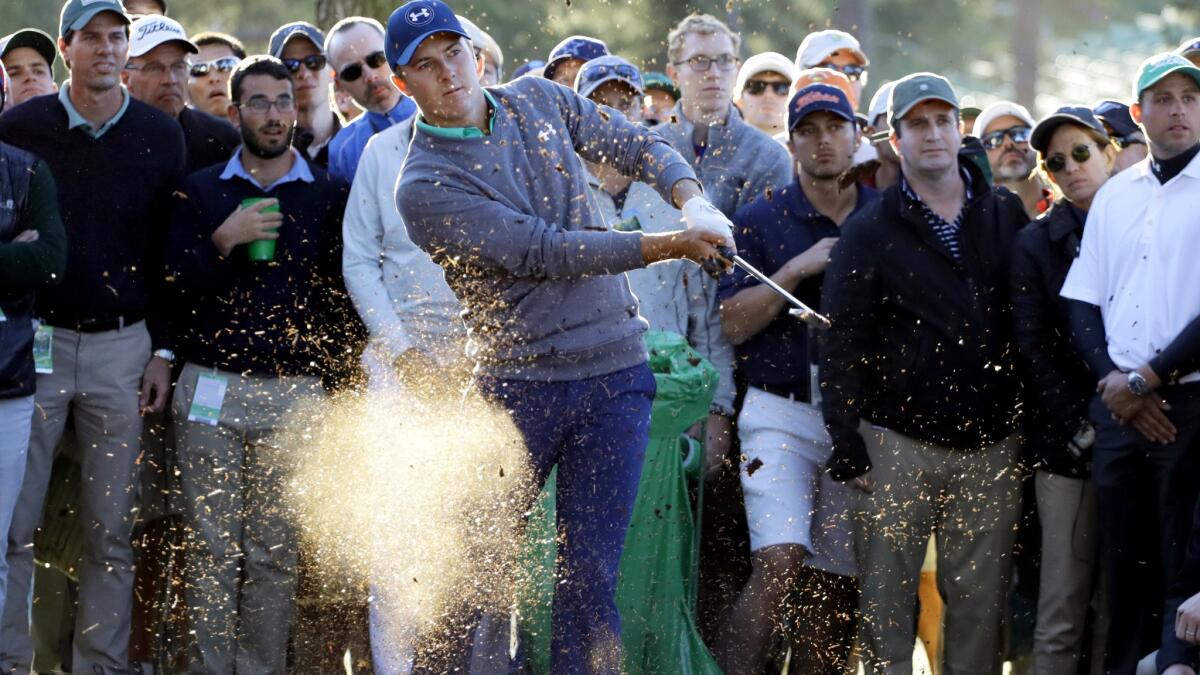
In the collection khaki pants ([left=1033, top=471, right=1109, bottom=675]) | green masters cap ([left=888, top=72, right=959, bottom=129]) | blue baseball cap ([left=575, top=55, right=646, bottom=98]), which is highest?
blue baseball cap ([left=575, top=55, right=646, bottom=98])

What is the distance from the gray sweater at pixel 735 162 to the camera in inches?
310

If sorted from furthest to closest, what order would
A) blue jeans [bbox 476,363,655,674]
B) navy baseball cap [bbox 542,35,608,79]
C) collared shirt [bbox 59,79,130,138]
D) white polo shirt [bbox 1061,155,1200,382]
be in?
navy baseball cap [bbox 542,35,608,79], collared shirt [bbox 59,79,130,138], white polo shirt [bbox 1061,155,1200,382], blue jeans [bbox 476,363,655,674]

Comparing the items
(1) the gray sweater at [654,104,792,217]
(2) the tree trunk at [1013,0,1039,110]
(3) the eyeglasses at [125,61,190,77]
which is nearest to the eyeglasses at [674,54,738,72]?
(1) the gray sweater at [654,104,792,217]

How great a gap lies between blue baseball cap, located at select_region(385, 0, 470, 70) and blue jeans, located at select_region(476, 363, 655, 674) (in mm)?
1159

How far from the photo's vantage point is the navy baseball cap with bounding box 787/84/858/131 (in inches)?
295

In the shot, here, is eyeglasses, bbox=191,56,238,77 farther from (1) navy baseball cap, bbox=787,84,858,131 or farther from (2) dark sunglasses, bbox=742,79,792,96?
(1) navy baseball cap, bbox=787,84,858,131

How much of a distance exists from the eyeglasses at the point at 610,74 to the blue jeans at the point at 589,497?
2305mm

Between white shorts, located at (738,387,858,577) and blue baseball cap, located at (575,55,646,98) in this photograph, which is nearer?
white shorts, located at (738,387,858,577)

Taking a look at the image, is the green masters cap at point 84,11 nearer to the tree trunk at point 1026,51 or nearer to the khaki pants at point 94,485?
the khaki pants at point 94,485

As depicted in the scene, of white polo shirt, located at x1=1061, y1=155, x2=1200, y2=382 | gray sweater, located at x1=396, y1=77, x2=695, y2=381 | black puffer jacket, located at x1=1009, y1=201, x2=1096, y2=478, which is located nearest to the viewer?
gray sweater, located at x1=396, y1=77, x2=695, y2=381

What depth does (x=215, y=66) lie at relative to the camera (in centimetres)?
920

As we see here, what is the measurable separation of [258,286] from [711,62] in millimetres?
2404

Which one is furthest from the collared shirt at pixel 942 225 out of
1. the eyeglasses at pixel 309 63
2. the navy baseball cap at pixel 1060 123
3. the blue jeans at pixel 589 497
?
the eyeglasses at pixel 309 63

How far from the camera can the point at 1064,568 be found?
7.01 m
